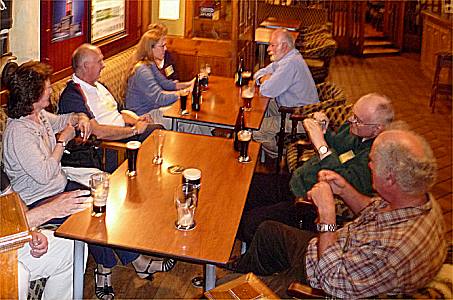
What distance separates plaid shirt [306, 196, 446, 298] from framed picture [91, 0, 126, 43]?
3826mm

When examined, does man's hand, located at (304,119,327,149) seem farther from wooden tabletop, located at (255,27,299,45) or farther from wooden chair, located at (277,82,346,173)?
wooden tabletop, located at (255,27,299,45)

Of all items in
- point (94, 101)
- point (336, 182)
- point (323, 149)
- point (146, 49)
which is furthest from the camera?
point (146, 49)

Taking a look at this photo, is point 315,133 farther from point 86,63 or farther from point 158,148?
point 86,63

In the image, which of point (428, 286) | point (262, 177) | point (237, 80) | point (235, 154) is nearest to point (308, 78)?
point (237, 80)

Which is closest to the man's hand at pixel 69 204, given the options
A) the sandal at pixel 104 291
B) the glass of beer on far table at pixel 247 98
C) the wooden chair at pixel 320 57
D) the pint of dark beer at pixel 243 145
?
the sandal at pixel 104 291

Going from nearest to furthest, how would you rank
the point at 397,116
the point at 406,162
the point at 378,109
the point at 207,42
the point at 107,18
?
the point at 406,162 < the point at 378,109 < the point at 107,18 < the point at 207,42 < the point at 397,116

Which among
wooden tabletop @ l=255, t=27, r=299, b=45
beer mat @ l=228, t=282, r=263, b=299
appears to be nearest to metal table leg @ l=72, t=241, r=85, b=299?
beer mat @ l=228, t=282, r=263, b=299

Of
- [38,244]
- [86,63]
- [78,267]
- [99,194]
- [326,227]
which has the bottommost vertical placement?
[78,267]

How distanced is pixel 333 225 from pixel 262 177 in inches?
51.8

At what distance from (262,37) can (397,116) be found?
202 cm

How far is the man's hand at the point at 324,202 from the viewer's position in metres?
2.78

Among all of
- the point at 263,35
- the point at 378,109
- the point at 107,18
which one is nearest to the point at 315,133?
the point at 378,109

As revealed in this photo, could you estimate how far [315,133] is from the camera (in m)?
3.66

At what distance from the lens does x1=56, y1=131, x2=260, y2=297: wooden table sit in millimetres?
2541
